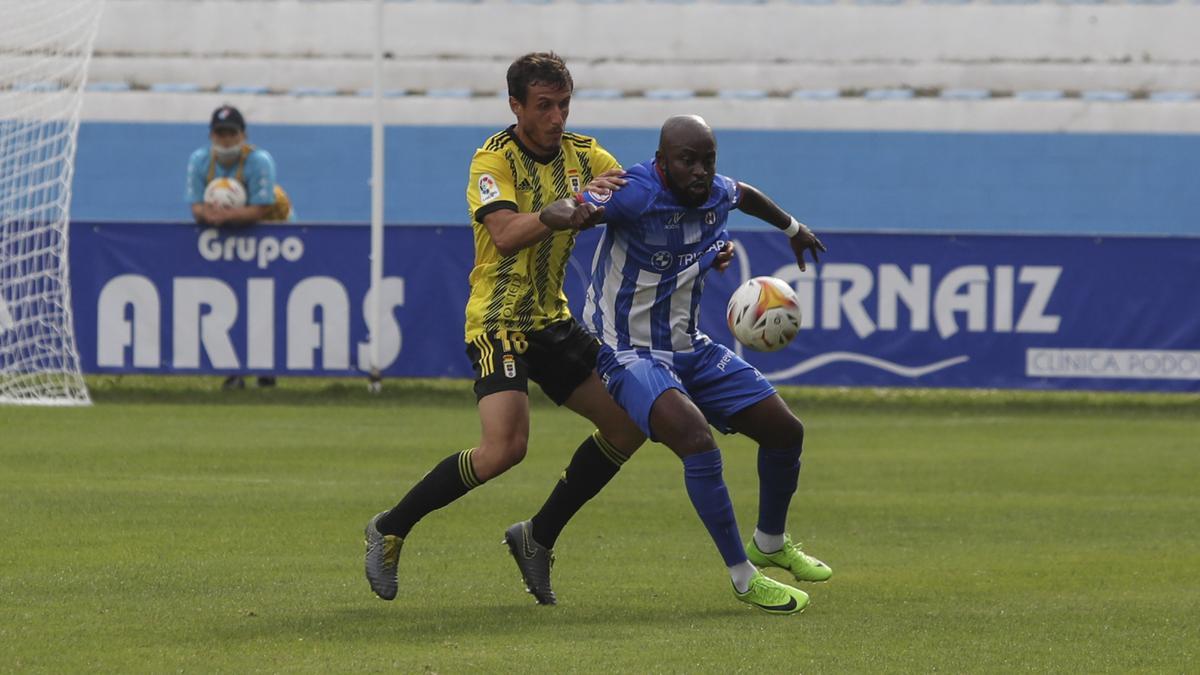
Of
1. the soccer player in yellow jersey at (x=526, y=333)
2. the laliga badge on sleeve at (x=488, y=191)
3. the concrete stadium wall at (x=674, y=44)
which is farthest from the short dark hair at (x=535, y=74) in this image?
the concrete stadium wall at (x=674, y=44)

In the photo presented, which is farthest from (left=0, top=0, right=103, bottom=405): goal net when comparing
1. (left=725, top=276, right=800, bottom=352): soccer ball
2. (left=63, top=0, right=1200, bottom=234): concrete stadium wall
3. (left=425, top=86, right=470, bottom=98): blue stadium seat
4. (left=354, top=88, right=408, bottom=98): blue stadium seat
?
(left=725, top=276, right=800, bottom=352): soccer ball

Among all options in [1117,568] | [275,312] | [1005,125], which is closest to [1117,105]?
[1005,125]

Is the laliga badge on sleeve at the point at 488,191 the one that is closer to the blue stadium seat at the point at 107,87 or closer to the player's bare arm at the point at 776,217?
the player's bare arm at the point at 776,217

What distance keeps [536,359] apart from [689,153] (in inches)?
40.9

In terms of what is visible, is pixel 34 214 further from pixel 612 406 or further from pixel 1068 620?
pixel 1068 620

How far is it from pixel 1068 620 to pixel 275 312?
11287 mm

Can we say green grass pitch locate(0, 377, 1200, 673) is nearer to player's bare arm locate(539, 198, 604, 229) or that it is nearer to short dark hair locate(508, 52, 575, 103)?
player's bare arm locate(539, 198, 604, 229)

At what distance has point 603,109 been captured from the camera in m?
25.4

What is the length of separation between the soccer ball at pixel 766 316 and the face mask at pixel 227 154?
418 inches

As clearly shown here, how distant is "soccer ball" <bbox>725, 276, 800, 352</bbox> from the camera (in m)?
8.52

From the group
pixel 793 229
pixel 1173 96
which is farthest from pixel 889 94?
pixel 793 229

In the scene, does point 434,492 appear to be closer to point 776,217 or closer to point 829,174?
point 776,217

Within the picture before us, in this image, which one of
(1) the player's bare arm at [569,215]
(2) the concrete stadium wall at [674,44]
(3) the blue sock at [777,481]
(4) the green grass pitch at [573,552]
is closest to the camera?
(4) the green grass pitch at [573,552]

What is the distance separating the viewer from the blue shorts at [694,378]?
25.0ft
